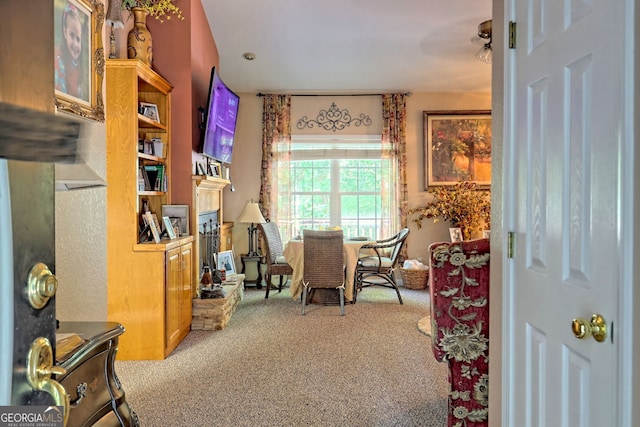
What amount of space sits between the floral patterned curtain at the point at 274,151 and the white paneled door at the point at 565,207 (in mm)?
4856

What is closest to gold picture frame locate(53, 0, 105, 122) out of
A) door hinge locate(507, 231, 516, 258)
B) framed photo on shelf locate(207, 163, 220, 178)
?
door hinge locate(507, 231, 516, 258)

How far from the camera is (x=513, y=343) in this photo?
1.59 metres

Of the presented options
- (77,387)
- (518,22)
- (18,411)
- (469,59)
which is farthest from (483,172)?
(18,411)

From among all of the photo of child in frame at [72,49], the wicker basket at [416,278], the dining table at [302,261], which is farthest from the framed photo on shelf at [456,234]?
the photo of child in frame at [72,49]

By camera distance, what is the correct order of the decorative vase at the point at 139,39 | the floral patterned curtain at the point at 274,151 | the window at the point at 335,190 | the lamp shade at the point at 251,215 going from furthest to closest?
the window at the point at 335,190 → the floral patterned curtain at the point at 274,151 → the lamp shade at the point at 251,215 → the decorative vase at the point at 139,39

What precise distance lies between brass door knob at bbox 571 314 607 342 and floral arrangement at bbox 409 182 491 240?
16.4 ft

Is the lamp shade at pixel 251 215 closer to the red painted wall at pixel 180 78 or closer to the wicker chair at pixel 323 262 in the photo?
the wicker chair at pixel 323 262

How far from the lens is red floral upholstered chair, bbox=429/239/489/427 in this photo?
6.97ft

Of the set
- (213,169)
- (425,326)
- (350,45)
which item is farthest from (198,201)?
(350,45)

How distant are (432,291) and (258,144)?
4562 millimetres

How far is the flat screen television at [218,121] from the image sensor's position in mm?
4199

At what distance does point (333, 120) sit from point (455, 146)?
1.79 metres

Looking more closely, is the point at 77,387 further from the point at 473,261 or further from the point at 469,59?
the point at 469,59

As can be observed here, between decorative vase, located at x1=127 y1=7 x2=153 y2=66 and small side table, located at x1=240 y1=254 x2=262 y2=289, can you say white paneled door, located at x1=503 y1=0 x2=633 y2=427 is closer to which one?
decorative vase, located at x1=127 y1=7 x2=153 y2=66
